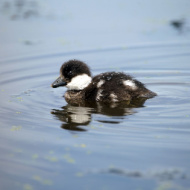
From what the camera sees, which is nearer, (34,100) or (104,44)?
(34,100)

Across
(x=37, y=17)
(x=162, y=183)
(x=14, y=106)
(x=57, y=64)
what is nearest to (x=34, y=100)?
(x=14, y=106)

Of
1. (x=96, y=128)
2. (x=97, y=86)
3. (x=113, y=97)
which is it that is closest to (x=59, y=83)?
(x=97, y=86)

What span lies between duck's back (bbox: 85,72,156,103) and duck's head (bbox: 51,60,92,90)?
257 mm

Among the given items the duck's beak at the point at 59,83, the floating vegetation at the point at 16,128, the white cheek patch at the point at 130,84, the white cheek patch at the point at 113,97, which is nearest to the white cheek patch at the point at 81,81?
the duck's beak at the point at 59,83

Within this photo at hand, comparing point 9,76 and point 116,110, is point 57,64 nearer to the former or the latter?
point 9,76

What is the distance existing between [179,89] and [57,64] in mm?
2902

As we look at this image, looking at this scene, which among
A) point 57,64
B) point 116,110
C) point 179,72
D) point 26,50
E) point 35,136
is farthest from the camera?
point 26,50

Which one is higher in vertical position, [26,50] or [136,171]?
[26,50]

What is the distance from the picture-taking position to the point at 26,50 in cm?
1058

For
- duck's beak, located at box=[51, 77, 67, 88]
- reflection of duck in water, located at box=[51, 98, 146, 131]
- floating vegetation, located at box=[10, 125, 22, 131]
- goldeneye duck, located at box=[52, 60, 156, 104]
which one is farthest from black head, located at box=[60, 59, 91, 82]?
floating vegetation, located at box=[10, 125, 22, 131]

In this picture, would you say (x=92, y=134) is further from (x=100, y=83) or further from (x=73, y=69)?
(x=73, y=69)

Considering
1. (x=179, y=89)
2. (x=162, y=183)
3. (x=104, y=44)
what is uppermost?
(x=104, y=44)

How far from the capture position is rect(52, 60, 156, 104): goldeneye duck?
25.0ft

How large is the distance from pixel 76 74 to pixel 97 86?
496 mm
